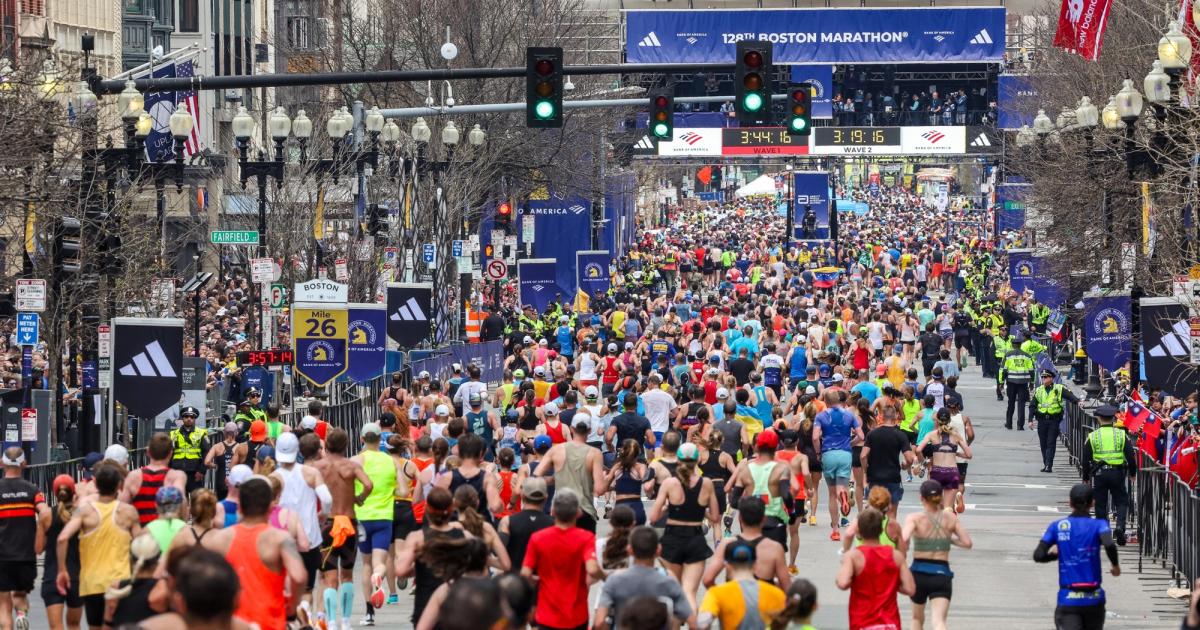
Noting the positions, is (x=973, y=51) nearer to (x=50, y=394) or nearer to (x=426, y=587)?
(x=50, y=394)

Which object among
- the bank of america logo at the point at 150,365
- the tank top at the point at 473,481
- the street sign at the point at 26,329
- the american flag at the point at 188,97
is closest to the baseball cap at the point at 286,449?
the tank top at the point at 473,481

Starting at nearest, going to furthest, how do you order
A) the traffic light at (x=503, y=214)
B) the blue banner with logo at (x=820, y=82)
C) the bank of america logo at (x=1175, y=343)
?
1. the bank of america logo at (x=1175, y=343)
2. the traffic light at (x=503, y=214)
3. the blue banner with logo at (x=820, y=82)

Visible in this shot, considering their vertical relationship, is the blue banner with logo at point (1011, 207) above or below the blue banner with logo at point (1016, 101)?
below

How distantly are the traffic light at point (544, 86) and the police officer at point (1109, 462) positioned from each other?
647 centimetres

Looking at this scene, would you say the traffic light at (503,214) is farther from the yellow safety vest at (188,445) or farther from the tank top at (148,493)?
the tank top at (148,493)

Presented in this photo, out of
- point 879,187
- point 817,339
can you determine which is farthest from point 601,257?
point 879,187

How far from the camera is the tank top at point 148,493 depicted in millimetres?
15836

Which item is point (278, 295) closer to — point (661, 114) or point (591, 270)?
point (661, 114)

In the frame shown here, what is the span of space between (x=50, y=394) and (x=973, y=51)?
60.5 m

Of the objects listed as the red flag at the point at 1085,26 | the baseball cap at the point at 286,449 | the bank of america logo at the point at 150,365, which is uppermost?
the red flag at the point at 1085,26

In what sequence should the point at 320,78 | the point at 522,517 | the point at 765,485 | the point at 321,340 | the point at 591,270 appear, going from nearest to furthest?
the point at 522,517, the point at 765,485, the point at 320,78, the point at 321,340, the point at 591,270

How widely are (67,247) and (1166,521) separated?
10.9 m

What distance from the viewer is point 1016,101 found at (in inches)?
2552

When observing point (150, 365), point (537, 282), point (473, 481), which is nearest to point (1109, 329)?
point (150, 365)
